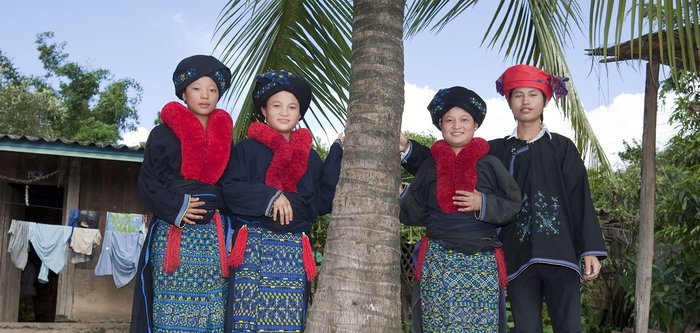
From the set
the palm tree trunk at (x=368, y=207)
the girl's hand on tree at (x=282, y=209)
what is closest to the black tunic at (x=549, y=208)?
the palm tree trunk at (x=368, y=207)

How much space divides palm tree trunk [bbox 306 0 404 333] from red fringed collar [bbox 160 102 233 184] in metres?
0.51

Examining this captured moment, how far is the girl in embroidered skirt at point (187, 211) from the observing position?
2.92 m

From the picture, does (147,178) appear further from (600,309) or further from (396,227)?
(600,309)

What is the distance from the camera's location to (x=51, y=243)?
869 centimetres

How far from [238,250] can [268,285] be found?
7.4 inches

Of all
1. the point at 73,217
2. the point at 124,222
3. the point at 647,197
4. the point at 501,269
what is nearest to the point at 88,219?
the point at 73,217

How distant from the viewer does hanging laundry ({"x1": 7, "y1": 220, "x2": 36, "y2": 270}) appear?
877 centimetres

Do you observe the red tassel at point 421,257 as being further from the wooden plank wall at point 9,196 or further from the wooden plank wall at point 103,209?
the wooden plank wall at point 9,196

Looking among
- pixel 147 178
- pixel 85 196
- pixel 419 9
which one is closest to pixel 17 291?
pixel 85 196

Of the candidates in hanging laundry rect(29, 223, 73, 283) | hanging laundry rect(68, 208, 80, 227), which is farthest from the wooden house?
hanging laundry rect(29, 223, 73, 283)

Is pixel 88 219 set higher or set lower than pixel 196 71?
lower

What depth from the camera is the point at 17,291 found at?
9.58 meters

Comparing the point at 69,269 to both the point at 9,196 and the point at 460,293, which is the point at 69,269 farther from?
the point at 460,293

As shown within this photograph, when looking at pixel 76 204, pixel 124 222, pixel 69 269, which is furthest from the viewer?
pixel 69 269
